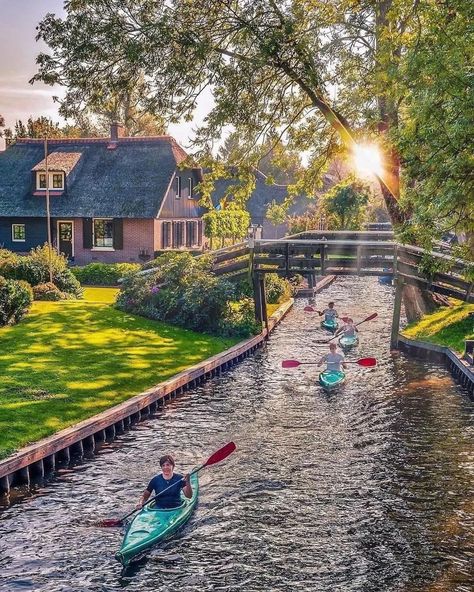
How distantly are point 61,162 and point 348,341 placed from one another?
1104 inches

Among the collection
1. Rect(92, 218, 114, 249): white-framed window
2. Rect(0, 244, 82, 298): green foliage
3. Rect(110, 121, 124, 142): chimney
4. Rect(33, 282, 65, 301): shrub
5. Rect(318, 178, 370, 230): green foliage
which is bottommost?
Rect(33, 282, 65, 301): shrub

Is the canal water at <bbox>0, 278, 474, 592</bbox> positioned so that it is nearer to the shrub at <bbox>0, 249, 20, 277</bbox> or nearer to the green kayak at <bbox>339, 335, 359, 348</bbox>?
the green kayak at <bbox>339, 335, 359, 348</bbox>

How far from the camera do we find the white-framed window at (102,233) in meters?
50.8

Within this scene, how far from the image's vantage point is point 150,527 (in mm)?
14141

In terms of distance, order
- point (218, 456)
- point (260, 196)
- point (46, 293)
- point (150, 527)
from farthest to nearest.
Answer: point (260, 196), point (46, 293), point (218, 456), point (150, 527)

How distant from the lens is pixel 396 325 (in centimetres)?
3250

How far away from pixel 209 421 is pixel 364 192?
42.8 meters

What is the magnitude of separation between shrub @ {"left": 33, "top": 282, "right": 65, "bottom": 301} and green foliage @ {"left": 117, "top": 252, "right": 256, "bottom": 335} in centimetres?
278

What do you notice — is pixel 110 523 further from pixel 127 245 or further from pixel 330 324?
pixel 127 245

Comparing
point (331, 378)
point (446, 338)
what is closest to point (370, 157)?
point (446, 338)

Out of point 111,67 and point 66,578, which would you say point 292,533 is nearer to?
point 66,578

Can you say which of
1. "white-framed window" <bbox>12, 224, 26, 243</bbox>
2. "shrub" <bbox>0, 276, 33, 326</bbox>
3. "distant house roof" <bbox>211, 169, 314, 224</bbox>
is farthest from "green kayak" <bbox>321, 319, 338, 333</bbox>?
"distant house roof" <bbox>211, 169, 314, 224</bbox>

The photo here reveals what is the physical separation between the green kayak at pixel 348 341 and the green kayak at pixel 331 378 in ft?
20.4

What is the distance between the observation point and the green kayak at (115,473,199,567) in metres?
13.4
